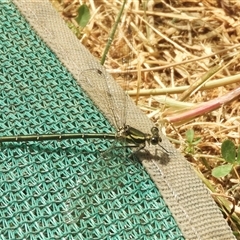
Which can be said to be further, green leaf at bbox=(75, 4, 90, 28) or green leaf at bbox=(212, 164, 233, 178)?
green leaf at bbox=(75, 4, 90, 28)

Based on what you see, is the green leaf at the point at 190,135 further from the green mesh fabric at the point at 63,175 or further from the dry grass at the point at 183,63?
the green mesh fabric at the point at 63,175

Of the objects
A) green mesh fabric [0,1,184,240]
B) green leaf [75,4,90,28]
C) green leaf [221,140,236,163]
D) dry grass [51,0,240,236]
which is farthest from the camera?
green leaf [75,4,90,28]

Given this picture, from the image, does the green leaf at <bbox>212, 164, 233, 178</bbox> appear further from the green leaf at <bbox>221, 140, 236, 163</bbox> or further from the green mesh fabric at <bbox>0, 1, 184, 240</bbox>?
the green mesh fabric at <bbox>0, 1, 184, 240</bbox>

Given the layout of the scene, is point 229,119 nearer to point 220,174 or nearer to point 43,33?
point 220,174

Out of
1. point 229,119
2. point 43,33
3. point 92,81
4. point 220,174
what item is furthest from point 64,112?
point 229,119


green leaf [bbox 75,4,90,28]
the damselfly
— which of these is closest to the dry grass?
green leaf [bbox 75,4,90,28]

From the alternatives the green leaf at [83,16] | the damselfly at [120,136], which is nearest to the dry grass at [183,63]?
the green leaf at [83,16]
